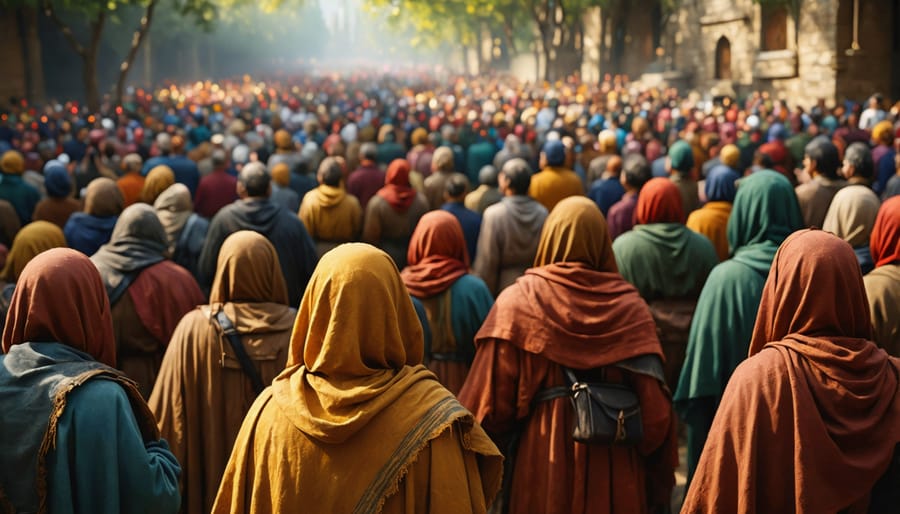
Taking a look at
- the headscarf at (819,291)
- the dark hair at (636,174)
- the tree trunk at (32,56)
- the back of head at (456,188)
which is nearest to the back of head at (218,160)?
the back of head at (456,188)

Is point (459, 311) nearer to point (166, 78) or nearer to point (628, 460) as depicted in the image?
point (628, 460)

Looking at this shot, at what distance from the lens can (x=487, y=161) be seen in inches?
559

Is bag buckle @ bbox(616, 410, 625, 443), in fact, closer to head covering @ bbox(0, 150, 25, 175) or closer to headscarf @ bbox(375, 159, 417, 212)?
headscarf @ bbox(375, 159, 417, 212)

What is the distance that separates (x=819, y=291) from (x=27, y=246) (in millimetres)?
4923

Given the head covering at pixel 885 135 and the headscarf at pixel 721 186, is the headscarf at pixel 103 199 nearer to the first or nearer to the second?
the headscarf at pixel 721 186

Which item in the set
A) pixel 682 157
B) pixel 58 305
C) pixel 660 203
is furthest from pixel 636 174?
pixel 58 305

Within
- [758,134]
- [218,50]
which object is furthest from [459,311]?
[218,50]

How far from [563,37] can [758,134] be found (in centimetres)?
3151

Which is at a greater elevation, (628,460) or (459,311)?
(459,311)

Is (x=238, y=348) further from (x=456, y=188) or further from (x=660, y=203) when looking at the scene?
(x=456, y=188)

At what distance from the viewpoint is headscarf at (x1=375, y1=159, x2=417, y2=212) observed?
9281 mm

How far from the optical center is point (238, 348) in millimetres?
4746

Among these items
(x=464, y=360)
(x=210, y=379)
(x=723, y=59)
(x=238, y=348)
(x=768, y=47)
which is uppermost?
(x=768, y=47)

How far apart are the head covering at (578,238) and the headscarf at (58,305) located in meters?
1.96
